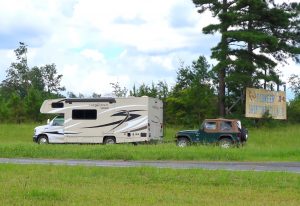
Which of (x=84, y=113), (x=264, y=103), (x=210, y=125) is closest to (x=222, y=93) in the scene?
(x=264, y=103)

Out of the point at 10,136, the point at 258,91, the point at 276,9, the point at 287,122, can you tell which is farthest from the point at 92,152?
the point at 287,122

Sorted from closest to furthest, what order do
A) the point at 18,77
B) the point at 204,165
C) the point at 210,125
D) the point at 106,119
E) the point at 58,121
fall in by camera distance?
1. the point at 204,165
2. the point at 210,125
3. the point at 106,119
4. the point at 58,121
5. the point at 18,77

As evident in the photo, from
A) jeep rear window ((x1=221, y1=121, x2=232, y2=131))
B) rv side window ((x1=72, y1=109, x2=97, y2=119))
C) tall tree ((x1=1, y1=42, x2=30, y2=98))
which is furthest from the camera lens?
tall tree ((x1=1, y1=42, x2=30, y2=98))

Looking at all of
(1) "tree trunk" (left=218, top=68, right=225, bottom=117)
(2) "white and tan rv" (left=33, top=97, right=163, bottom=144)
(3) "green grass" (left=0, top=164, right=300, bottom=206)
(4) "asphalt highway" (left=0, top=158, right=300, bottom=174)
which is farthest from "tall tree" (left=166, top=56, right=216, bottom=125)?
(3) "green grass" (left=0, top=164, right=300, bottom=206)

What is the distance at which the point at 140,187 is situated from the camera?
44.3 feet

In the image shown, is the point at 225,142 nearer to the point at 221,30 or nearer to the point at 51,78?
the point at 221,30

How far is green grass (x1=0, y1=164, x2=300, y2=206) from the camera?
1120 cm

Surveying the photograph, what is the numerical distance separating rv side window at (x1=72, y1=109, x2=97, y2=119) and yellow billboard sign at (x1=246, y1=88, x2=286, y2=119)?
1538 centimetres

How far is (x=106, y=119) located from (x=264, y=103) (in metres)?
17.5

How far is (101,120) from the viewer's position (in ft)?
110

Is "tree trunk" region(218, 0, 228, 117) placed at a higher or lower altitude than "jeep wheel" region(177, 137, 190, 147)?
higher

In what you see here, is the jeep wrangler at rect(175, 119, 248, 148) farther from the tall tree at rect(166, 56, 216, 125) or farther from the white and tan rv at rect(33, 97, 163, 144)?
the tall tree at rect(166, 56, 216, 125)

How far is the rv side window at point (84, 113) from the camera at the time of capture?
33.8m

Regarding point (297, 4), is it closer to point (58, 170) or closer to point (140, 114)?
point (140, 114)
